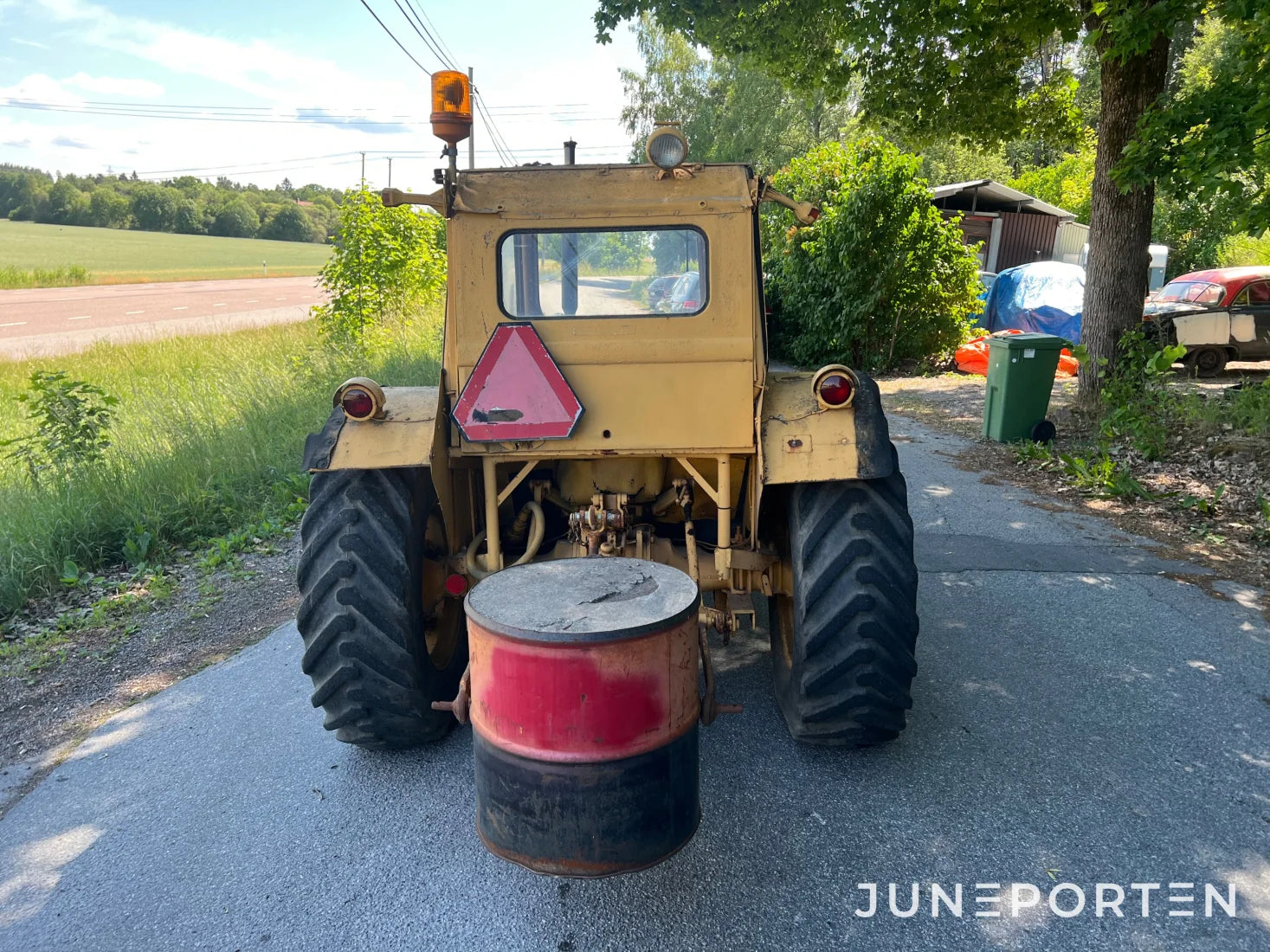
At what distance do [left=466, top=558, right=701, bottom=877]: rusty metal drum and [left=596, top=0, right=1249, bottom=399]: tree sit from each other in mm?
6490

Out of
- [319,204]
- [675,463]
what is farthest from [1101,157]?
[319,204]

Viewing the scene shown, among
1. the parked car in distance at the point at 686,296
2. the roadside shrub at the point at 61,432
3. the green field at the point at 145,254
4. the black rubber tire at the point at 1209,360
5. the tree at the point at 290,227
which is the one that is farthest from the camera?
the tree at the point at 290,227

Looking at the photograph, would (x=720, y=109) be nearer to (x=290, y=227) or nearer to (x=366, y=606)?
(x=366, y=606)

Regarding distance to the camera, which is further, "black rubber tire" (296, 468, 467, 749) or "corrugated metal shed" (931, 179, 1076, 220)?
"corrugated metal shed" (931, 179, 1076, 220)

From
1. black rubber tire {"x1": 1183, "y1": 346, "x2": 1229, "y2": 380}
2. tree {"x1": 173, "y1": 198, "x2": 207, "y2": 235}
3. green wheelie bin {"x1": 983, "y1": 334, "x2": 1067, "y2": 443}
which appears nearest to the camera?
green wheelie bin {"x1": 983, "y1": 334, "x2": 1067, "y2": 443}

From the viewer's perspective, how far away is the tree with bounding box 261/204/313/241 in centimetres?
7841

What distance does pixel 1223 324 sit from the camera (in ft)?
43.2

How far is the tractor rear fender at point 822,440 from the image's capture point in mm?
3120

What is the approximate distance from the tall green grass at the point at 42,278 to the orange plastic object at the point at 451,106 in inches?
1416

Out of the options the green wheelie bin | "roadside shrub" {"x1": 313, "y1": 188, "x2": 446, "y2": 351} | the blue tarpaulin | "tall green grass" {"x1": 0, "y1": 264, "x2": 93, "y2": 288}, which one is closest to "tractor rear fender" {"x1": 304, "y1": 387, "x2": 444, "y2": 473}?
the green wheelie bin

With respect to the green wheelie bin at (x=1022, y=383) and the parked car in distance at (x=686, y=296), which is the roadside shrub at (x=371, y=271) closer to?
the green wheelie bin at (x=1022, y=383)

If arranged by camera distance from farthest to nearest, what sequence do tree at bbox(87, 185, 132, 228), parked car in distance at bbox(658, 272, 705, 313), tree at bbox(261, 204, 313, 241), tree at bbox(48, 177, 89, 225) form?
tree at bbox(261, 204, 313, 241) → tree at bbox(87, 185, 132, 228) → tree at bbox(48, 177, 89, 225) → parked car in distance at bbox(658, 272, 705, 313)

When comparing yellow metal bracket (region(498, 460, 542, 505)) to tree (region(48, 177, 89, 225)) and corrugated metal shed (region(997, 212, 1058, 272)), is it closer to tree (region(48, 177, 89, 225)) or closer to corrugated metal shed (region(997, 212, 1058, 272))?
corrugated metal shed (region(997, 212, 1058, 272))

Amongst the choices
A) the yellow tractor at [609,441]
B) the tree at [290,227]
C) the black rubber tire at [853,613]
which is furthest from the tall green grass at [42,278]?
the tree at [290,227]
